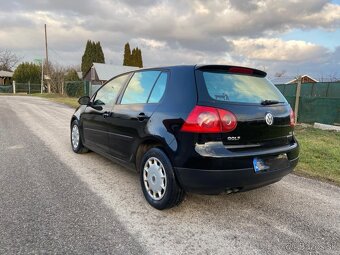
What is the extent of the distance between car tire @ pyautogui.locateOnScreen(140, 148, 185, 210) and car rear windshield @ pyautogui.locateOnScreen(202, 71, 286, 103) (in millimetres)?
899

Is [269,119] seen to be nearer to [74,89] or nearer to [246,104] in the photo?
[246,104]

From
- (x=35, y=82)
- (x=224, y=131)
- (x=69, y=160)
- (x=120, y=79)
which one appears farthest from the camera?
(x=35, y=82)

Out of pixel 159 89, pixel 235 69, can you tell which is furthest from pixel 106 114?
pixel 235 69

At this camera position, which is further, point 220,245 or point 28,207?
point 28,207

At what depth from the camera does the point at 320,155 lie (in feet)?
20.4

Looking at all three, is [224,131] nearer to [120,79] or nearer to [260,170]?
[260,170]

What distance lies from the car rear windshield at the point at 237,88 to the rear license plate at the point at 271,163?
0.65 m

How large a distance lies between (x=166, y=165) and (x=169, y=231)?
26.4 inches

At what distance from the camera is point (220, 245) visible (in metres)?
2.74

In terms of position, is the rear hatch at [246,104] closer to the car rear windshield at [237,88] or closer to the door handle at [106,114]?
the car rear windshield at [237,88]

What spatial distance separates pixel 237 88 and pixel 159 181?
53.8 inches

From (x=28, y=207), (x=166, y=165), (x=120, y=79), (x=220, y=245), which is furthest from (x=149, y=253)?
(x=120, y=79)

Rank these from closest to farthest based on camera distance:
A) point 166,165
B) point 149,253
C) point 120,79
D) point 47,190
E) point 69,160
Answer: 1. point 149,253
2. point 166,165
3. point 47,190
4. point 120,79
5. point 69,160

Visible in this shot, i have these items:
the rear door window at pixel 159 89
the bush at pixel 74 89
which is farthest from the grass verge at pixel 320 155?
the bush at pixel 74 89
